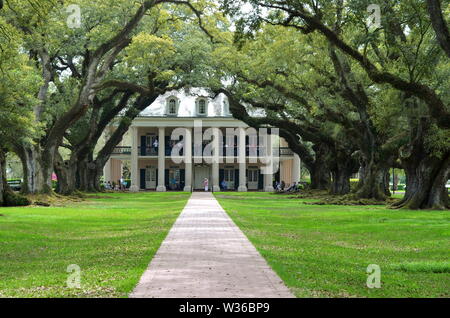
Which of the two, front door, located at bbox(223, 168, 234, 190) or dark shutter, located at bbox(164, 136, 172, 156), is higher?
dark shutter, located at bbox(164, 136, 172, 156)

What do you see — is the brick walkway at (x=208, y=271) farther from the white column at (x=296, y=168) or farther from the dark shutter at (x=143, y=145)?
the dark shutter at (x=143, y=145)

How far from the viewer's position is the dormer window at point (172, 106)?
60.7 m

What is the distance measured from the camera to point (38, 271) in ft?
30.8

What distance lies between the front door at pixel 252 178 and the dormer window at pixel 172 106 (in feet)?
33.4

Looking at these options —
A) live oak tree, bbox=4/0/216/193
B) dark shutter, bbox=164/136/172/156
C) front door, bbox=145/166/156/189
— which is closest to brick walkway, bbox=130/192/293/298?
live oak tree, bbox=4/0/216/193

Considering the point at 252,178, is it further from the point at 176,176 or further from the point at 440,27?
the point at 440,27

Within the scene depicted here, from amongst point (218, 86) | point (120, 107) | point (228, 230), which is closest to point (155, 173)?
point (120, 107)

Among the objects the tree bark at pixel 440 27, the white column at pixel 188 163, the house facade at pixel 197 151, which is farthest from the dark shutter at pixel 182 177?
the tree bark at pixel 440 27

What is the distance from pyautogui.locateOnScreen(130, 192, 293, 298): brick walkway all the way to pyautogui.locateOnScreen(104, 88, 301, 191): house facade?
148 feet

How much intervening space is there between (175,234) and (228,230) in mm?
1916

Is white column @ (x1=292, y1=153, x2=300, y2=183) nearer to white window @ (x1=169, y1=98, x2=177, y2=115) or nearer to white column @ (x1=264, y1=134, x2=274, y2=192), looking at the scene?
white column @ (x1=264, y1=134, x2=274, y2=192)

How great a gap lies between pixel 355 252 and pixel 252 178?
52486 mm

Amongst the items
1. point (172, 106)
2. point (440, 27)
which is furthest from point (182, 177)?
point (440, 27)

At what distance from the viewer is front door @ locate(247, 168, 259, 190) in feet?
211
